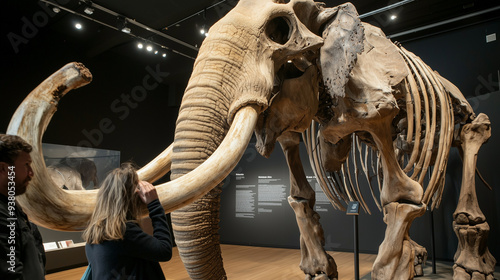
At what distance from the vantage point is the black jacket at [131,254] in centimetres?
150

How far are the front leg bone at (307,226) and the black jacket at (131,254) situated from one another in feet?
7.32

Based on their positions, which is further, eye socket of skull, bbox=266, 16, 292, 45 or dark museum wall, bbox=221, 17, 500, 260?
dark museum wall, bbox=221, 17, 500, 260

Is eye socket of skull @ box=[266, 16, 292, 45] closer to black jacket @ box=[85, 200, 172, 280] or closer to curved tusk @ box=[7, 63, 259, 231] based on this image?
curved tusk @ box=[7, 63, 259, 231]

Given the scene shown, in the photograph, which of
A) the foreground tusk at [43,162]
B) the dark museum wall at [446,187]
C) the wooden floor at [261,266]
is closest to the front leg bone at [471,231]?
the wooden floor at [261,266]

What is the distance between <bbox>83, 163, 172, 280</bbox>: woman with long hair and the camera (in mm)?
1466

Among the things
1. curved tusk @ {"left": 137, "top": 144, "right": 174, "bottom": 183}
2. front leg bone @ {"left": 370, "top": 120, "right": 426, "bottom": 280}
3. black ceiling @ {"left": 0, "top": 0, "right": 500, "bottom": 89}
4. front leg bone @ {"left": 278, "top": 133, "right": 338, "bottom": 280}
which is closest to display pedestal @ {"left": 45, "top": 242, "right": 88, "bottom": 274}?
black ceiling @ {"left": 0, "top": 0, "right": 500, "bottom": 89}

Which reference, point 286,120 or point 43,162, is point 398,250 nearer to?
point 286,120

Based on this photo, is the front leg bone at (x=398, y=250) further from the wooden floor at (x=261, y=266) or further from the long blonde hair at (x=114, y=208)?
the long blonde hair at (x=114, y=208)

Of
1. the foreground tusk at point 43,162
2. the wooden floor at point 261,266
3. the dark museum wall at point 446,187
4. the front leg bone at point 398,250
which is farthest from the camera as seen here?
the dark museum wall at point 446,187

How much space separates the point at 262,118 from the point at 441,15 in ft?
16.1

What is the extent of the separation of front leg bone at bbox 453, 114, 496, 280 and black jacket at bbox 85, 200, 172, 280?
4.08 metres

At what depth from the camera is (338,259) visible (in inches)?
261

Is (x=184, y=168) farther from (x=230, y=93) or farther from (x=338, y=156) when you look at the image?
(x=338, y=156)

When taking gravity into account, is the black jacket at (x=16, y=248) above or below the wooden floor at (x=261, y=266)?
above
